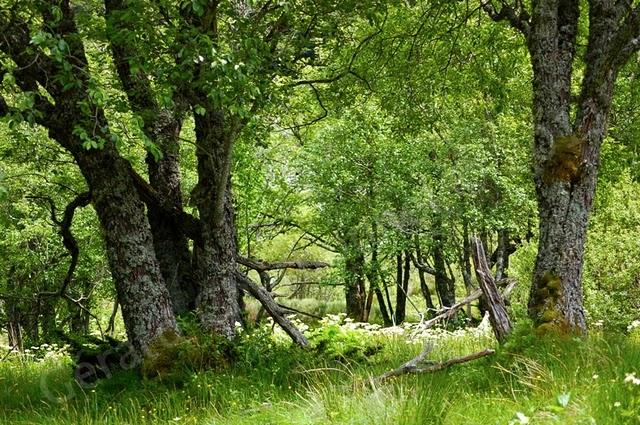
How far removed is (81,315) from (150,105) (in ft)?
62.9

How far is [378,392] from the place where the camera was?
452 cm

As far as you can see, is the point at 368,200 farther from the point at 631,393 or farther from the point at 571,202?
the point at 631,393

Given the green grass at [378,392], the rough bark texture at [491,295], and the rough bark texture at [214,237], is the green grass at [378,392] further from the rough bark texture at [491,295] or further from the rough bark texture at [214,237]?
the rough bark texture at [214,237]

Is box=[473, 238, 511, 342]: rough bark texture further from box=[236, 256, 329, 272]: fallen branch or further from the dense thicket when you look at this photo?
box=[236, 256, 329, 272]: fallen branch

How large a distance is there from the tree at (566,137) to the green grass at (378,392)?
0.79 meters

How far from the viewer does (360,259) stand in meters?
22.8

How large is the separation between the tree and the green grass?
79 cm

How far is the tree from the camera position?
261 inches

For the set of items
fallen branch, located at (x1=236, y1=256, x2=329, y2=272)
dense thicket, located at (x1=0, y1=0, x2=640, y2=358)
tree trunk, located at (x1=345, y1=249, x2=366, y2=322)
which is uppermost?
dense thicket, located at (x1=0, y1=0, x2=640, y2=358)

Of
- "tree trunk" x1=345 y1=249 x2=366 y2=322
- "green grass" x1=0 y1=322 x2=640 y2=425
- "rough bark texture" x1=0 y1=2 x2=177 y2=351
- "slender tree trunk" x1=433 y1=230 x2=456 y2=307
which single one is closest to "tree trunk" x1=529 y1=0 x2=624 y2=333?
"green grass" x1=0 y1=322 x2=640 y2=425

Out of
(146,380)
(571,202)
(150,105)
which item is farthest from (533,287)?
(150,105)

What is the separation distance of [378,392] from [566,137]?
12.4 ft

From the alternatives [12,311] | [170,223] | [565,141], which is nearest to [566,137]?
[565,141]

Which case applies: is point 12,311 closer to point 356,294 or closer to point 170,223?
point 356,294
